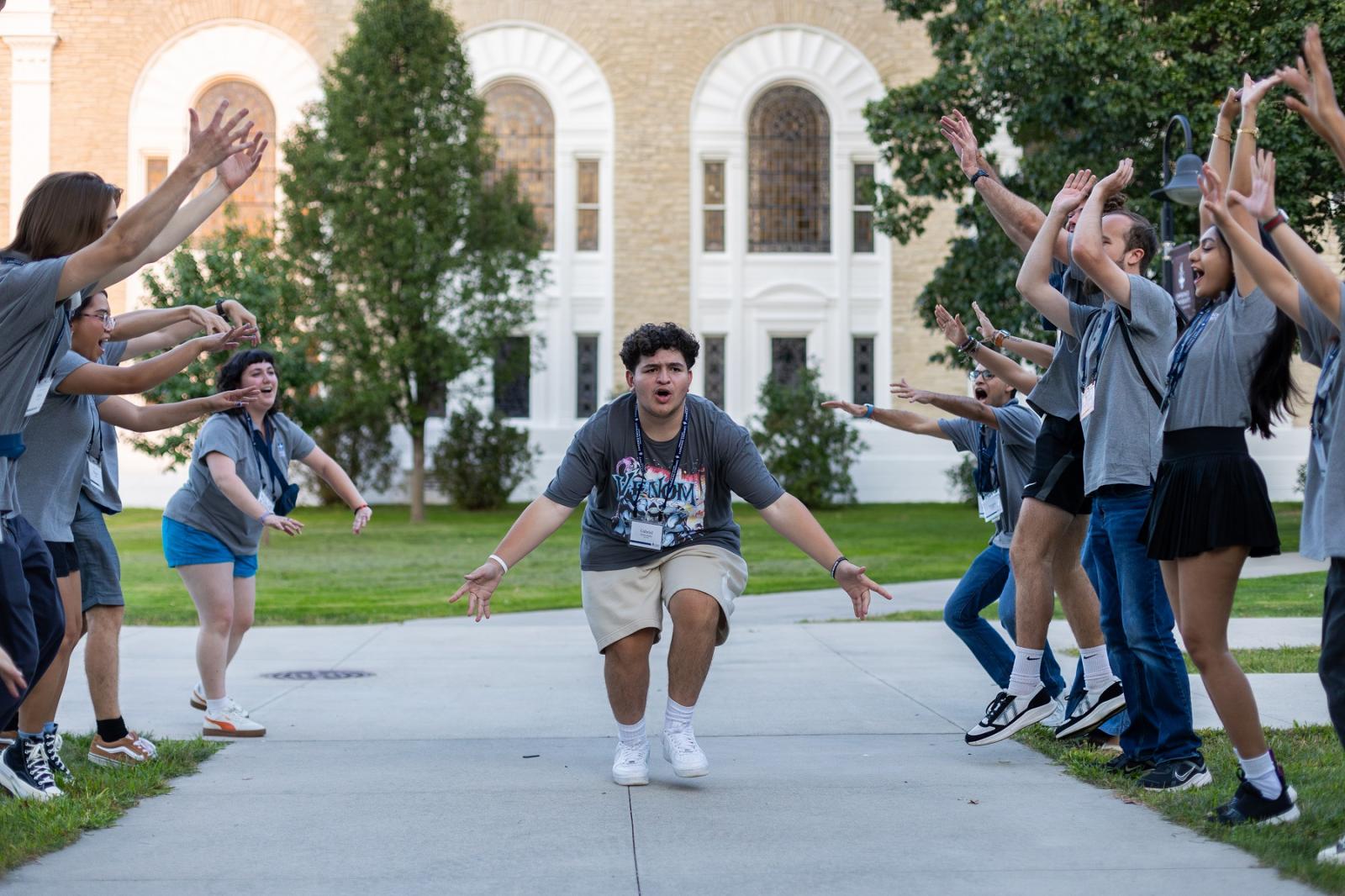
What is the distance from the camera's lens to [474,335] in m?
32.1

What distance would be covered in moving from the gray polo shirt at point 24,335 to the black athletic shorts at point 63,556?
88 centimetres

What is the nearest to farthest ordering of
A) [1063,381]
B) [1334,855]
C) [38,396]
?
[1334,855] → [38,396] → [1063,381]

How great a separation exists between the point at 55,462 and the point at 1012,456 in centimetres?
441

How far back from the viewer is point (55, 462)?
5.79 metres

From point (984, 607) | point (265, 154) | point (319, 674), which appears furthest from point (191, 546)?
point (265, 154)

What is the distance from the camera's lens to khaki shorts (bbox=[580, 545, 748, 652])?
239 inches

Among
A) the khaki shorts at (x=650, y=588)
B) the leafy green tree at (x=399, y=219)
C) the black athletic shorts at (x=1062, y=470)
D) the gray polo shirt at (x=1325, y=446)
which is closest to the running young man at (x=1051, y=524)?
the black athletic shorts at (x=1062, y=470)

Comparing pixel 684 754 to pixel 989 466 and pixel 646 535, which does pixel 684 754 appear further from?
pixel 989 466

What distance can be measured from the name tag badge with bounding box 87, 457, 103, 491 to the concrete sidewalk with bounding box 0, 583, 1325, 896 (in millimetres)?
1364

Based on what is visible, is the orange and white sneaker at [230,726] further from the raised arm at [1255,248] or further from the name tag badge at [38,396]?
the raised arm at [1255,248]

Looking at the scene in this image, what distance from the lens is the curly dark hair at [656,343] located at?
19.7 ft

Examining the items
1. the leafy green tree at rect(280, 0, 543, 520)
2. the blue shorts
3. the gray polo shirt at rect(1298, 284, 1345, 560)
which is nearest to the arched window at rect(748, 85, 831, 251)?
the leafy green tree at rect(280, 0, 543, 520)

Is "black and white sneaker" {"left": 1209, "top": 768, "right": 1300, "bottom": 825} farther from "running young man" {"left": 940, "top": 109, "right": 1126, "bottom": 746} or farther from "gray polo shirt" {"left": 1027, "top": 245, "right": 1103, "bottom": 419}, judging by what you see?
"gray polo shirt" {"left": 1027, "top": 245, "right": 1103, "bottom": 419}

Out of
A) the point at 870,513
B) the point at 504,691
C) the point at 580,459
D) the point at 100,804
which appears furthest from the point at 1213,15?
the point at 100,804
